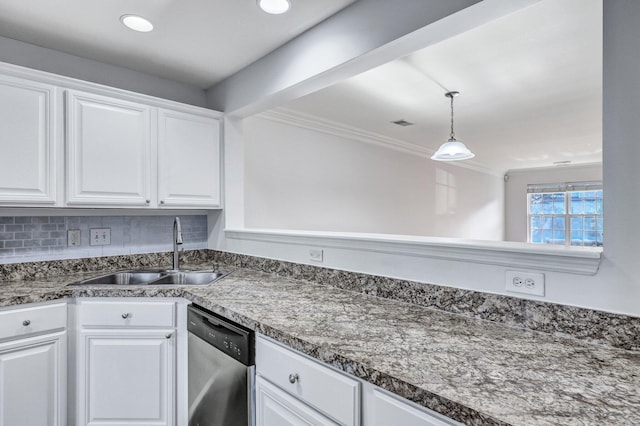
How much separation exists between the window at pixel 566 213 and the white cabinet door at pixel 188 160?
7753mm

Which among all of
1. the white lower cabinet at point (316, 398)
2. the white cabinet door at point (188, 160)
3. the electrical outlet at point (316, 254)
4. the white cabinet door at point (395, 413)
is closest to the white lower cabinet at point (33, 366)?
the white cabinet door at point (188, 160)

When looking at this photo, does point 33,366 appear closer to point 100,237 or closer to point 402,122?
point 100,237

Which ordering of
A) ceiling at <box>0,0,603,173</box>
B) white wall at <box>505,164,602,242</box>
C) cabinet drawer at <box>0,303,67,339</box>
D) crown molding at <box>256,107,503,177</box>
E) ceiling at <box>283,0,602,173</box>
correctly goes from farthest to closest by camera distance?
white wall at <box>505,164,602,242</box>
crown molding at <box>256,107,503,177</box>
ceiling at <box>283,0,602,173</box>
ceiling at <box>0,0,603,173</box>
cabinet drawer at <box>0,303,67,339</box>

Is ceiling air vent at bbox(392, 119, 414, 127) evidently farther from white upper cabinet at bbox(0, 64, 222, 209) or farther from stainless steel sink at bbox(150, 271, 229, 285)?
stainless steel sink at bbox(150, 271, 229, 285)

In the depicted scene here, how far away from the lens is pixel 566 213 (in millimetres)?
7625

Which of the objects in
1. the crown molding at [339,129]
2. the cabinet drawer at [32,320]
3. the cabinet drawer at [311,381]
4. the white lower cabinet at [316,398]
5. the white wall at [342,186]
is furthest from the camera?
the crown molding at [339,129]

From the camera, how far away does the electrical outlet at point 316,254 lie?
202 centimetres

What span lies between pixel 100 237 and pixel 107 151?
631 mm

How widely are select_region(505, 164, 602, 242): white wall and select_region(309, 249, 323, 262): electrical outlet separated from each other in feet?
25.2

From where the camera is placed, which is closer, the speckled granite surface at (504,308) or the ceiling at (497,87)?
the speckled granite surface at (504,308)

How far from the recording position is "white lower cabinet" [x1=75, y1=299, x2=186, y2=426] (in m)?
1.81

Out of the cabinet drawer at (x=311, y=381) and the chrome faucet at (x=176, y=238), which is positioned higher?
the chrome faucet at (x=176, y=238)

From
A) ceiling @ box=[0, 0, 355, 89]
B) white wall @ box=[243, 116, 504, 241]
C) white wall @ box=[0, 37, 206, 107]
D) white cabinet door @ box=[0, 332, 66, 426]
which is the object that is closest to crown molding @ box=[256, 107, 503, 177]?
white wall @ box=[243, 116, 504, 241]

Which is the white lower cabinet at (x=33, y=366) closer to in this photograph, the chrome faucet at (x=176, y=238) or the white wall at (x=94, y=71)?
the chrome faucet at (x=176, y=238)
